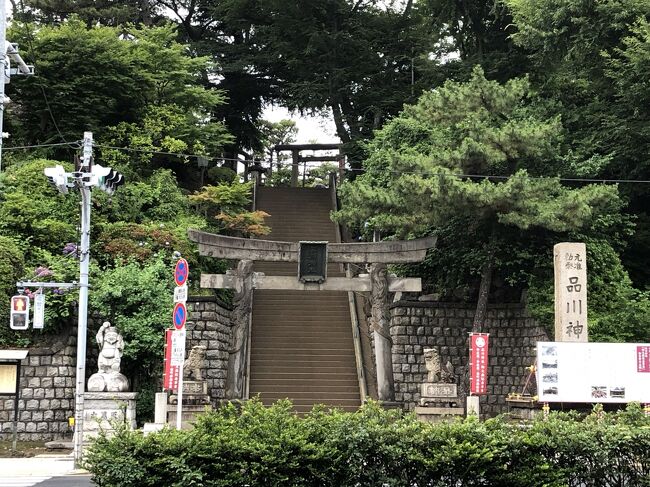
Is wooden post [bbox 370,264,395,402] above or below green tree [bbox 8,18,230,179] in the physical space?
below

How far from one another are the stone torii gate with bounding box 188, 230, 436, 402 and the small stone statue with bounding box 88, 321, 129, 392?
8.20 feet

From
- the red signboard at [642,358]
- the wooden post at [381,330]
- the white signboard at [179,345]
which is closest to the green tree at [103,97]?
the wooden post at [381,330]

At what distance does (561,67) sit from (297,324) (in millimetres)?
11877

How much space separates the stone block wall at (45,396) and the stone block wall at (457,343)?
871 centimetres

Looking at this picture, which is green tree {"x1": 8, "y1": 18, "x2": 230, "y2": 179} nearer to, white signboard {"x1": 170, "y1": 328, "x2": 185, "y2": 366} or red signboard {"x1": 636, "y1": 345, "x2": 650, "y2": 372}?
white signboard {"x1": 170, "y1": 328, "x2": 185, "y2": 366}

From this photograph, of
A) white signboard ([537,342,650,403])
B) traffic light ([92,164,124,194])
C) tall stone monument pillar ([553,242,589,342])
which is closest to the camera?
traffic light ([92,164,124,194])

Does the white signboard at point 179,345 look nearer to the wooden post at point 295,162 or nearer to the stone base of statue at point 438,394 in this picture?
the stone base of statue at point 438,394

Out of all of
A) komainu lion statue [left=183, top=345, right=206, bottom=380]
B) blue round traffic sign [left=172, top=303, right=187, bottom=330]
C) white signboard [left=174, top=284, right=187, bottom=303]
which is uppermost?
white signboard [left=174, top=284, right=187, bottom=303]

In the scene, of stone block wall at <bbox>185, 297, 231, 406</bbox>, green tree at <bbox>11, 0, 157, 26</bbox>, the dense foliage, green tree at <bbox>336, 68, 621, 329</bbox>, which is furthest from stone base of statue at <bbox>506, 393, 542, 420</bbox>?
green tree at <bbox>11, 0, 157, 26</bbox>

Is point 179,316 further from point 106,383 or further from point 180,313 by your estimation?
point 106,383

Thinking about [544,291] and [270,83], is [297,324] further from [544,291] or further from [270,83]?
[270,83]

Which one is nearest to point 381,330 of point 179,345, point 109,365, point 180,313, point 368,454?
point 109,365

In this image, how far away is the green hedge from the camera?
7547 mm

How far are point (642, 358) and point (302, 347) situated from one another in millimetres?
9500
